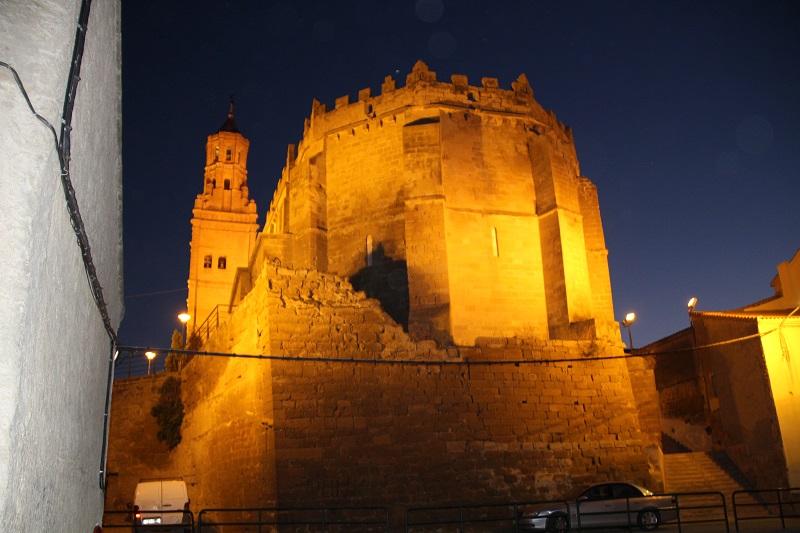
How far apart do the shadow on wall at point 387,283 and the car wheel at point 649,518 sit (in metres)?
7.70

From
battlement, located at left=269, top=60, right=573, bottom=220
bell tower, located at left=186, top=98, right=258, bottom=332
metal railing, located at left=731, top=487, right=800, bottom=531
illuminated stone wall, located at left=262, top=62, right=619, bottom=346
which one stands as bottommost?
metal railing, located at left=731, top=487, right=800, bottom=531

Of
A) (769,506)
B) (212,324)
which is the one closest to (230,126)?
(212,324)

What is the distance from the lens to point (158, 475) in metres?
22.0

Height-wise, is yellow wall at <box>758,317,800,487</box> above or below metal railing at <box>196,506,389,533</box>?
above

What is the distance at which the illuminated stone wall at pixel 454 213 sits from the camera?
19.2 meters

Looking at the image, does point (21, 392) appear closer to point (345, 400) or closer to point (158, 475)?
point (345, 400)

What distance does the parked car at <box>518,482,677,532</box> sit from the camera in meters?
13.0

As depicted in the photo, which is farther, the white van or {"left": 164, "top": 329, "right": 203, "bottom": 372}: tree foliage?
{"left": 164, "top": 329, "right": 203, "bottom": 372}: tree foliage

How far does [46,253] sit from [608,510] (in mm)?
12742

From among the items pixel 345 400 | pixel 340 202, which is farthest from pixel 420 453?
pixel 340 202

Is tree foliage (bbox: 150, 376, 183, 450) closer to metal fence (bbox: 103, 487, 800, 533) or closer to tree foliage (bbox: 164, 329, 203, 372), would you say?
tree foliage (bbox: 164, 329, 203, 372)

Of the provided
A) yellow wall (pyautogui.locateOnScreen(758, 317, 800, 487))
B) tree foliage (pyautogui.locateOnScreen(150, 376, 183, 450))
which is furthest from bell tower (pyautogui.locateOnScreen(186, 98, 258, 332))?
yellow wall (pyautogui.locateOnScreen(758, 317, 800, 487))

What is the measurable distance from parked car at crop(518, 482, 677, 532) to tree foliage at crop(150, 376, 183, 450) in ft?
40.4

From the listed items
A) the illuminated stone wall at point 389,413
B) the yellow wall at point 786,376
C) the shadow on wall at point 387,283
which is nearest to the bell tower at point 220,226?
the shadow on wall at point 387,283
